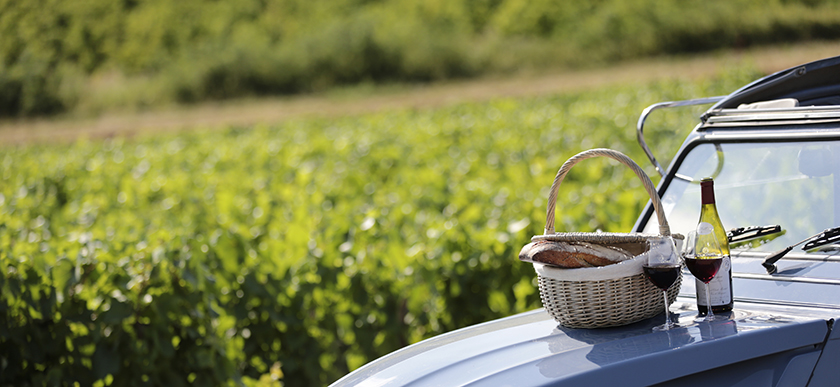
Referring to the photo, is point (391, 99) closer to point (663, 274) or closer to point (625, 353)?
point (663, 274)

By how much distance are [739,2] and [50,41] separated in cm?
4198

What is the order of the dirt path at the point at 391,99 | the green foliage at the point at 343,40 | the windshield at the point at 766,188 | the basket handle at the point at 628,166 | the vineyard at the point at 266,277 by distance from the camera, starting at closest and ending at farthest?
the basket handle at the point at 628,166
the windshield at the point at 766,188
the vineyard at the point at 266,277
the dirt path at the point at 391,99
the green foliage at the point at 343,40

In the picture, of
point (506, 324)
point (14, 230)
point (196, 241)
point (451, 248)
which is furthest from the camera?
point (14, 230)

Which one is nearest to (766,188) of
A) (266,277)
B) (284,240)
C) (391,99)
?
(266,277)

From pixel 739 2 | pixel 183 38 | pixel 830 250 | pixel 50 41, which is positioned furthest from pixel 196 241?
pixel 183 38

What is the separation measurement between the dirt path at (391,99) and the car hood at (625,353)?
32306mm

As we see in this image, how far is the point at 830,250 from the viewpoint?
6.60 feet

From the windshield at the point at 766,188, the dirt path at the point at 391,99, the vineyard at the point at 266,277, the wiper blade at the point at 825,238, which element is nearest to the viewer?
the wiper blade at the point at 825,238

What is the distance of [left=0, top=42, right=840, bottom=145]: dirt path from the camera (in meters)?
34.8

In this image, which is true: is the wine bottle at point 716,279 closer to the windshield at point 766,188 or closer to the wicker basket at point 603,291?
the wicker basket at point 603,291

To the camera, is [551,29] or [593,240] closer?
[593,240]

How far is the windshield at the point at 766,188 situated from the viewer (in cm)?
216

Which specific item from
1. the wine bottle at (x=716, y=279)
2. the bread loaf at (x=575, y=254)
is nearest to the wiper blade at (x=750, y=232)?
the wine bottle at (x=716, y=279)

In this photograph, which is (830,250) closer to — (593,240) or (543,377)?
(593,240)
